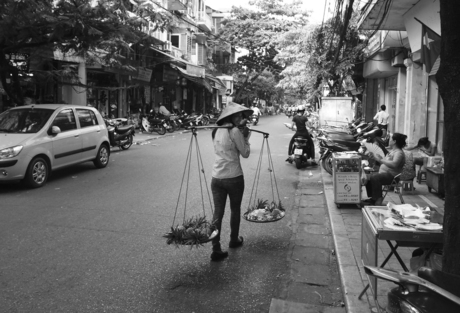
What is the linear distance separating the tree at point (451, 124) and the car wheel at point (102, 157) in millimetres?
9898

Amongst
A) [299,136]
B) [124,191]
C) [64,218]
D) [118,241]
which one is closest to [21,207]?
[64,218]

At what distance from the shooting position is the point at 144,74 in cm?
2489

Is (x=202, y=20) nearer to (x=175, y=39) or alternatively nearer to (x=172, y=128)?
(x=175, y=39)

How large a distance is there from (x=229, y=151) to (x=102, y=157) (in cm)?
755

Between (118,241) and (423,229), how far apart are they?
3608mm

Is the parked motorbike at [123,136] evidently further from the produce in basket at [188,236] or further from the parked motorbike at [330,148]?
the produce in basket at [188,236]

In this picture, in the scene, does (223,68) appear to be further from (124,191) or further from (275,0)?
(124,191)

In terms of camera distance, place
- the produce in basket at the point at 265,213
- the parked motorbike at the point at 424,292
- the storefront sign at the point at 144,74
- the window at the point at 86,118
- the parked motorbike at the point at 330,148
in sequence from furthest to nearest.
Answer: the storefront sign at the point at 144,74
the window at the point at 86,118
the parked motorbike at the point at 330,148
the produce in basket at the point at 265,213
the parked motorbike at the point at 424,292

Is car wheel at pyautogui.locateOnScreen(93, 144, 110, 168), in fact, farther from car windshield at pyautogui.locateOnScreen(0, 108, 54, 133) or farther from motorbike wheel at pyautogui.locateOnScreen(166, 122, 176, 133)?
motorbike wheel at pyautogui.locateOnScreen(166, 122, 176, 133)

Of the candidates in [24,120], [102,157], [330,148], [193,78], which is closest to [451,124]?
[330,148]

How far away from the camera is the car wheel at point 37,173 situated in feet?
29.1

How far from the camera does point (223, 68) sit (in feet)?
153

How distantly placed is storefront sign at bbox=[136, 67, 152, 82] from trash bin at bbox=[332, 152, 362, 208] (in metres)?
18.1

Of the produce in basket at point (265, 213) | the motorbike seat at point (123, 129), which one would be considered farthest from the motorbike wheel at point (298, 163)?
the motorbike seat at point (123, 129)
